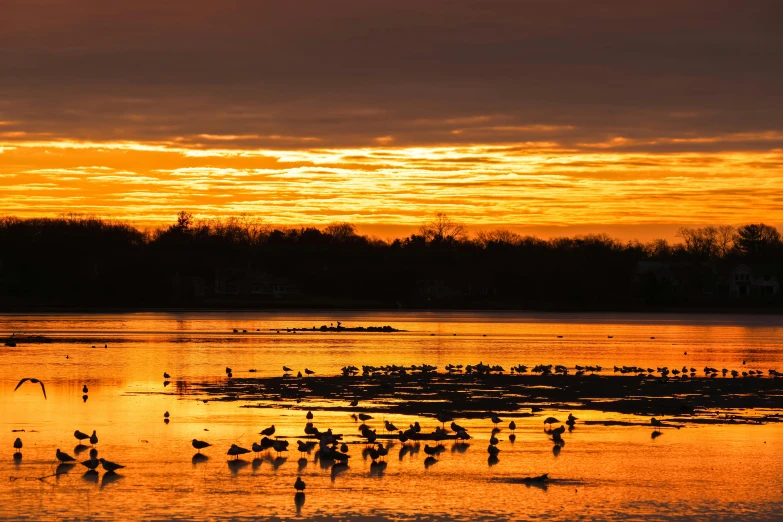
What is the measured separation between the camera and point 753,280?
159 metres

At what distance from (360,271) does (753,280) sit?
57.8 m

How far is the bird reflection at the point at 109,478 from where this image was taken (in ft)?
57.5

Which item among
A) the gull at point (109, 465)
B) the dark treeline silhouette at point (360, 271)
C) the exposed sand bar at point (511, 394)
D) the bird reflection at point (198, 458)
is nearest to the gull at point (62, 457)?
the gull at point (109, 465)

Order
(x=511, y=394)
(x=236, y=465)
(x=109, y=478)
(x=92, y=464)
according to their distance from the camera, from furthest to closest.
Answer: (x=511, y=394) < (x=236, y=465) < (x=92, y=464) < (x=109, y=478)

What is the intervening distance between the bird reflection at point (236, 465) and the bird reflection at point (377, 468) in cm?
225

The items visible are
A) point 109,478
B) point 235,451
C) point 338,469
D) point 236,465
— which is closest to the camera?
point 109,478

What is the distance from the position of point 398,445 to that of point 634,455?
15.0ft

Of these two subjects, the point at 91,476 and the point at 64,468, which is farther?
the point at 64,468

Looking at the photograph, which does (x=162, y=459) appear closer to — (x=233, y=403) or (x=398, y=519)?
(x=398, y=519)

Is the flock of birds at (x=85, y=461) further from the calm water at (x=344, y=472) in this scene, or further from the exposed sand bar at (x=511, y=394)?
the exposed sand bar at (x=511, y=394)

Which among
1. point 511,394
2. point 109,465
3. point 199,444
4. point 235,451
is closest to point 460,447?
point 235,451

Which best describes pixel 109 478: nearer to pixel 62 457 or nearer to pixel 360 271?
pixel 62 457

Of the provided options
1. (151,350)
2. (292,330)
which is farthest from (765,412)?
(292,330)

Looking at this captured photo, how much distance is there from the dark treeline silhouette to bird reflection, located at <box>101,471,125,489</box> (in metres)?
119
